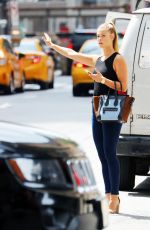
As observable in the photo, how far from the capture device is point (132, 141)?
10.4 meters

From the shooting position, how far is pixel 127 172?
10773 millimetres

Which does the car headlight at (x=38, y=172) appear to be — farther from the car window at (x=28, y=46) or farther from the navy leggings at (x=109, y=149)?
the car window at (x=28, y=46)

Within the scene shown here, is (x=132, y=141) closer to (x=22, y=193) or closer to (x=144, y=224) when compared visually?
(x=144, y=224)

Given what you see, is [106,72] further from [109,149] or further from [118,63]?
[109,149]

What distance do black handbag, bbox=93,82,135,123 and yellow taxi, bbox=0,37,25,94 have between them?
19706mm

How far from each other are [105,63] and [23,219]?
380 centimetres

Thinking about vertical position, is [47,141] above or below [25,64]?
above

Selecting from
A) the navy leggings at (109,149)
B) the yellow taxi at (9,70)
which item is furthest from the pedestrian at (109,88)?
the yellow taxi at (9,70)

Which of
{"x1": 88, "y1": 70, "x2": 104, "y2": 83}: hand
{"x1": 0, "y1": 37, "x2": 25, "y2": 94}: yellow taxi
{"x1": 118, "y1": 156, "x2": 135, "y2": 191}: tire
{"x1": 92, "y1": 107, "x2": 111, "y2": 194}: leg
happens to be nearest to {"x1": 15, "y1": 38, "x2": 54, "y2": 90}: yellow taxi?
{"x1": 0, "y1": 37, "x2": 25, "y2": 94}: yellow taxi

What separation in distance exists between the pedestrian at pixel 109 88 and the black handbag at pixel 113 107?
0.05 m

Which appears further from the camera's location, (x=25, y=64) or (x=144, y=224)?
(x=25, y=64)

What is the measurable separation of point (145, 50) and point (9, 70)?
744 inches

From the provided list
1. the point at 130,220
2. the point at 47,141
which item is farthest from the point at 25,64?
the point at 47,141

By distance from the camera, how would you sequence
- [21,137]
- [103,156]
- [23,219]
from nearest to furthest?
[23,219]
[21,137]
[103,156]
